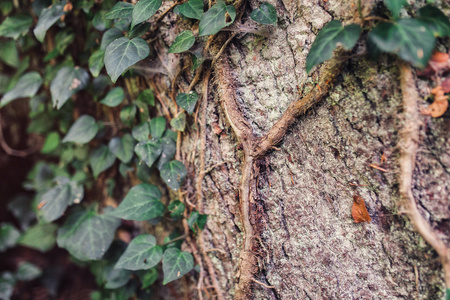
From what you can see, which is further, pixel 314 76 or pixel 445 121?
pixel 314 76

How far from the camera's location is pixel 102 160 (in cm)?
124

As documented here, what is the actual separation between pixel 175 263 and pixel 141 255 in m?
0.13

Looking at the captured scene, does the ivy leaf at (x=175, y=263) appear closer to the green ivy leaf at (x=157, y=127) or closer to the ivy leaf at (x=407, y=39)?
the green ivy leaf at (x=157, y=127)

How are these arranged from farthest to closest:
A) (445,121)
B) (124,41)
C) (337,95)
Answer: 1. (124,41)
2. (337,95)
3. (445,121)

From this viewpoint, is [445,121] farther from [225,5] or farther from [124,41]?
[124,41]

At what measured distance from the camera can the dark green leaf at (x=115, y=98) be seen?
1129mm

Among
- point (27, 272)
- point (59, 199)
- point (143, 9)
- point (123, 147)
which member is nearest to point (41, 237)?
point (27, 272)

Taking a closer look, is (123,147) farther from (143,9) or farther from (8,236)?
(8,236)

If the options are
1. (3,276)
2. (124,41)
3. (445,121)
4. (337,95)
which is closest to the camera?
(445,121)

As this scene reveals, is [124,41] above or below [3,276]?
above

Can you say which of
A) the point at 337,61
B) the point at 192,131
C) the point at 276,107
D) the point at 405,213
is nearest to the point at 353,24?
the point at 337,61

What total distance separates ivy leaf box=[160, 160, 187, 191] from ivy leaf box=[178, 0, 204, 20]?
1.56ft

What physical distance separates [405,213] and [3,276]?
7.05 feet

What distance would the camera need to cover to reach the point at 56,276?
5.90 ft
